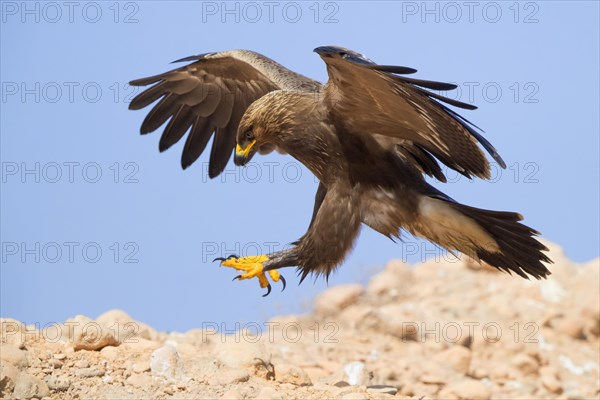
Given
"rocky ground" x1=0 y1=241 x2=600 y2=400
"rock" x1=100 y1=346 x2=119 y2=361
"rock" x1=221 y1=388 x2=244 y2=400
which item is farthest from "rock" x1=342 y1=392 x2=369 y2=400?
"rock" x1=100 y1=346 x2=119 y2=361

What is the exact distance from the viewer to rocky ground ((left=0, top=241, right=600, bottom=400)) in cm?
666

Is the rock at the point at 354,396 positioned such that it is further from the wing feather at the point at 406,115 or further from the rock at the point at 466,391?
the rock at the point at 466,391

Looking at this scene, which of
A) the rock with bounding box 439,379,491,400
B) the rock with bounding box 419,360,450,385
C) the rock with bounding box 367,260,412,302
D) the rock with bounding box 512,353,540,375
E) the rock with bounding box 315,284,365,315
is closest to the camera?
the rock with bounding box 439,379,491,400

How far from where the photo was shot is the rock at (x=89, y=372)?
6668 mm

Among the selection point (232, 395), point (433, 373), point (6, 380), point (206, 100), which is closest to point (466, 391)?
point (433, 373)

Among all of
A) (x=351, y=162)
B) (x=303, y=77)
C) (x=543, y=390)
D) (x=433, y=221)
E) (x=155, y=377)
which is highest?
(x=303, y=77)

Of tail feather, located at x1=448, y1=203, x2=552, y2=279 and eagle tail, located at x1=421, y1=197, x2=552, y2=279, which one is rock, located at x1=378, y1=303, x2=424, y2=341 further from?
tail feather, located at x1=448, y1=203, x2=552, y2=279

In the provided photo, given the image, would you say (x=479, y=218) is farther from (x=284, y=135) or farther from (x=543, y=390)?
(x=543, y=390)

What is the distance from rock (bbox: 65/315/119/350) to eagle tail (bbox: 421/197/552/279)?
8.19 feet

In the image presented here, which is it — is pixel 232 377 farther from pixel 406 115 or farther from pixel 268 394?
pixel 406 115

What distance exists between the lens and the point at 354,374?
7688 mm

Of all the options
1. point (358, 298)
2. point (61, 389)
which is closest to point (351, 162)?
point (61, 389)

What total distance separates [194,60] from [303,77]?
1029 millimetres

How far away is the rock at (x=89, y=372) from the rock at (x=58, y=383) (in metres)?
0.10
